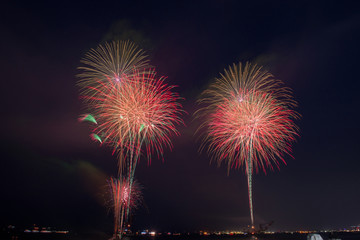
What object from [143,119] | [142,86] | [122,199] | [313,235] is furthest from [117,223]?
[313,235]

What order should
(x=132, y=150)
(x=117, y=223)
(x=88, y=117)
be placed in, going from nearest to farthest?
(x=88, y=117) < (x=132, y=150) < (x=117, y=223)

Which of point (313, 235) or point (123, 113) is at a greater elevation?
point (123, 113)

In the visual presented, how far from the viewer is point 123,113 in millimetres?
28078

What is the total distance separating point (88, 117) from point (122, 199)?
14561 millimetres

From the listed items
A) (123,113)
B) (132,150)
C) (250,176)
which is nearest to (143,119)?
(123,113)

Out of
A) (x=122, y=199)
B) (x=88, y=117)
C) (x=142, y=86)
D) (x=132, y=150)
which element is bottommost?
(x=122, y=199)

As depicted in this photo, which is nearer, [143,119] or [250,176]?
[143,119]

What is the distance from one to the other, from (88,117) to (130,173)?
23.8 ft

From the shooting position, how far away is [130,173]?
3044 cm

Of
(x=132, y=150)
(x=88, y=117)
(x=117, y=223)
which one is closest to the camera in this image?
(x=88, y=117)

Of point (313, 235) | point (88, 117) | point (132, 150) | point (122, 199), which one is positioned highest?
point (88, 117)

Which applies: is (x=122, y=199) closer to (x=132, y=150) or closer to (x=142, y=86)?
(x=132, y=150)

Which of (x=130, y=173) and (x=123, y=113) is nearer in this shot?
(x=123, y=113)

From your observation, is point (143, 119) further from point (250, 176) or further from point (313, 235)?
point (313, 235)
